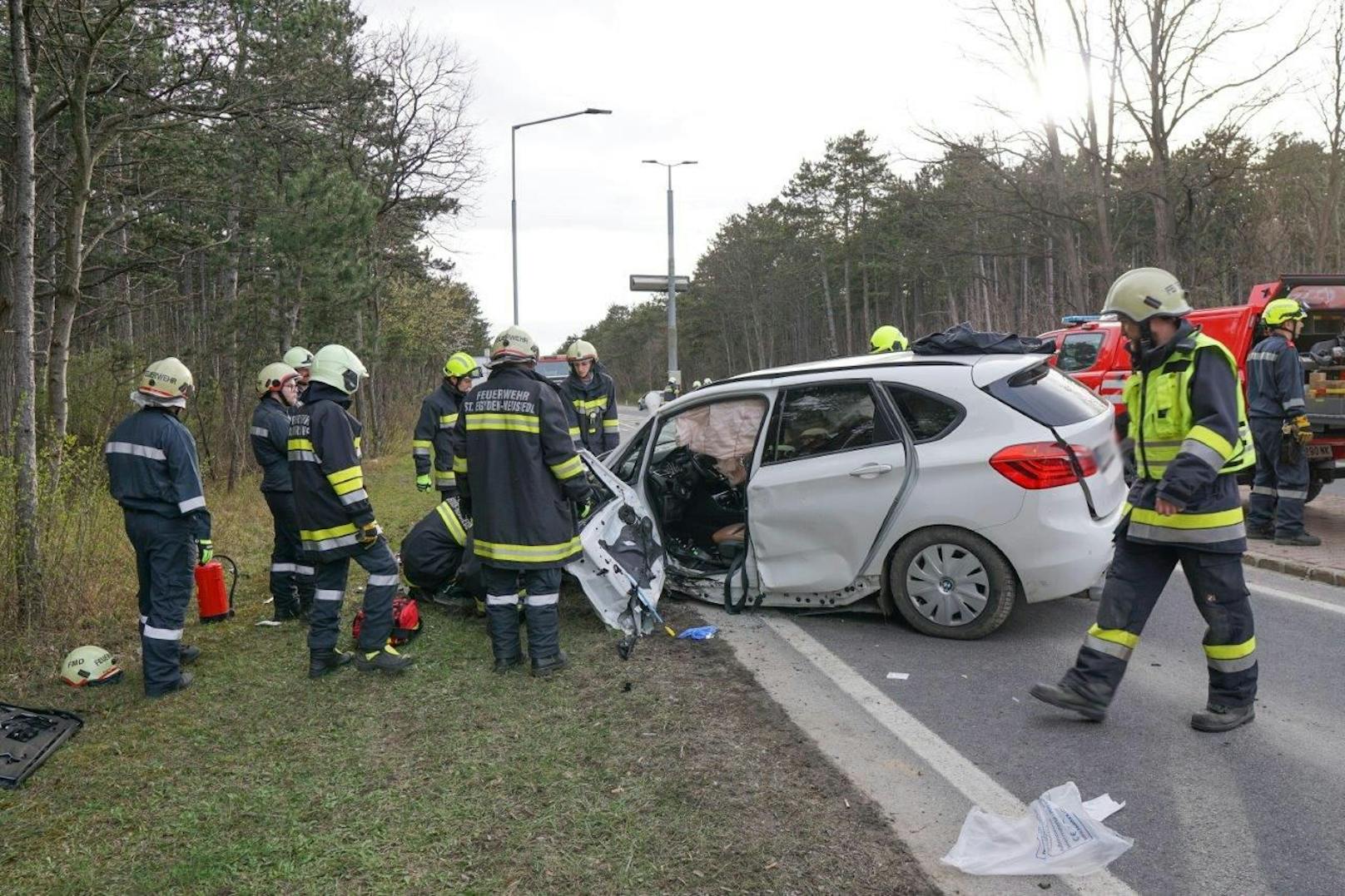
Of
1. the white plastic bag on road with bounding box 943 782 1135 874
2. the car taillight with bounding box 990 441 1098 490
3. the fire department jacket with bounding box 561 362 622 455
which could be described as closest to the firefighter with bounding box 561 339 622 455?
the fire department jacket with bounding box 561 362 622 455

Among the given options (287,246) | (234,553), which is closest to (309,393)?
(234,553)

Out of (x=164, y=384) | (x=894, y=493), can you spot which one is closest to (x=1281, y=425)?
(x=894, y=493)

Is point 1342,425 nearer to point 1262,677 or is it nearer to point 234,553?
point 1262,677

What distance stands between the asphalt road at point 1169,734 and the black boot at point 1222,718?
0.15 ft

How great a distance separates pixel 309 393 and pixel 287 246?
1047 cm

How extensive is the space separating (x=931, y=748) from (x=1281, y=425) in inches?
219

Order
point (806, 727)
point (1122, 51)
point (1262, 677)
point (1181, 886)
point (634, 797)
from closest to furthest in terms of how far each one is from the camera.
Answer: point (1181, 886), point (634, 797), point (806, 727), point (1262, 677), point (1122, 51)

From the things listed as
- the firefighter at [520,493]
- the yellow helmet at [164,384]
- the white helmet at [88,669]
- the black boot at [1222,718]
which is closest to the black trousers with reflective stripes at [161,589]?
the white helmet at [88,669]

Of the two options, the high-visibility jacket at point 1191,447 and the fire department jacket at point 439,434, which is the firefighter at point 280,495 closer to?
the fire department jacket at point 439,434

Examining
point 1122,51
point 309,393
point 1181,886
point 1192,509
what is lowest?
point 1181,886

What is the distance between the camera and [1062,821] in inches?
119

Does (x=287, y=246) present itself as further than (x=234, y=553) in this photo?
Yes

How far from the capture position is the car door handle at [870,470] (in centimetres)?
520

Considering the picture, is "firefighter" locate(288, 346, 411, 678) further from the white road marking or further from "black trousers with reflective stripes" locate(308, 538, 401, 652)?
the white road marking
